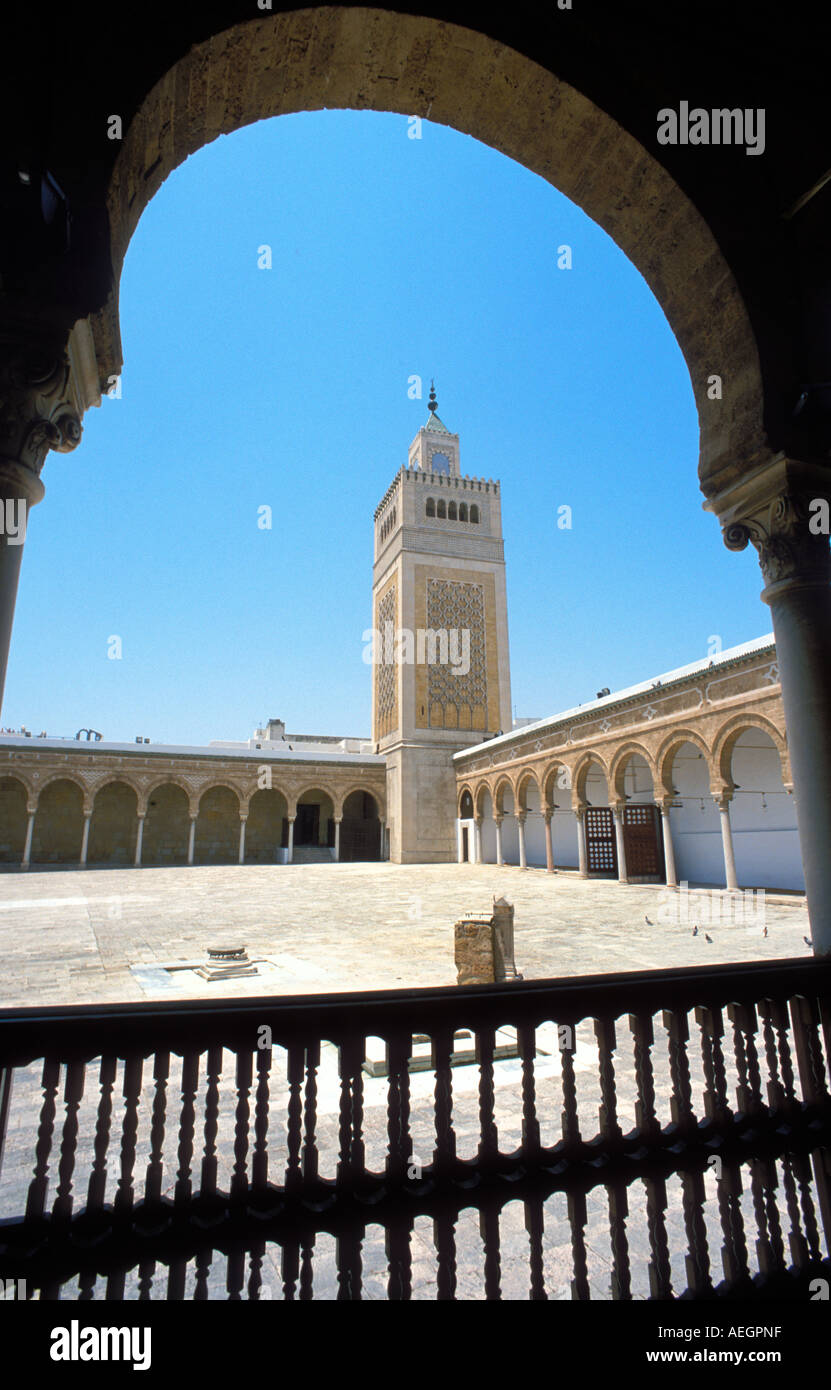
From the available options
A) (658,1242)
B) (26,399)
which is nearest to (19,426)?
(26,399)

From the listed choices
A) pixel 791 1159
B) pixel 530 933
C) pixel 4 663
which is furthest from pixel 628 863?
pixel 4 663

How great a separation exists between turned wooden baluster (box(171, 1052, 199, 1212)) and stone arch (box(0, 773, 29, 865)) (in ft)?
85.8

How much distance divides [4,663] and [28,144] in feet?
5.09

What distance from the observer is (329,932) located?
972cm

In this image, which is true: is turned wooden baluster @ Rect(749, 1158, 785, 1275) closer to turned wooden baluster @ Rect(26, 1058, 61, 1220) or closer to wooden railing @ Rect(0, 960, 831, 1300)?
wooden railing @ Rect(0, 960, 831, 1300)

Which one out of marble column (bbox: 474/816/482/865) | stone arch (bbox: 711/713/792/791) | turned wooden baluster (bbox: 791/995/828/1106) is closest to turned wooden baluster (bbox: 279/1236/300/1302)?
turned wooden baluster (bbox: 791/995/828/1106)

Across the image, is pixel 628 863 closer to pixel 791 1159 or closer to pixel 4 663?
pixel 791 1159

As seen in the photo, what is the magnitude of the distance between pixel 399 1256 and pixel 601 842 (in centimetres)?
1935

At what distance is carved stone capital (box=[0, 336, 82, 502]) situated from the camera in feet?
6.60

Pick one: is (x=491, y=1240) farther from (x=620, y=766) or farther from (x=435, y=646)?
(x=435, y=646)

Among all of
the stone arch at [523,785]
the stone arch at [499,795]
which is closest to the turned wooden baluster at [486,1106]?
the stone arch at [523,785]

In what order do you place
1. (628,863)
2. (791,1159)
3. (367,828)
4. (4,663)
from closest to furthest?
(4,663), (791,1159), (628,863), (367,828)

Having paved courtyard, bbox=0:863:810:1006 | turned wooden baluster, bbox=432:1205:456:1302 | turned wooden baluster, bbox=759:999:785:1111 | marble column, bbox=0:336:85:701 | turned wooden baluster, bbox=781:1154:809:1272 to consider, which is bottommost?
paved courtyard, bbox=0:863:810:1006

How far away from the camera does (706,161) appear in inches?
119
